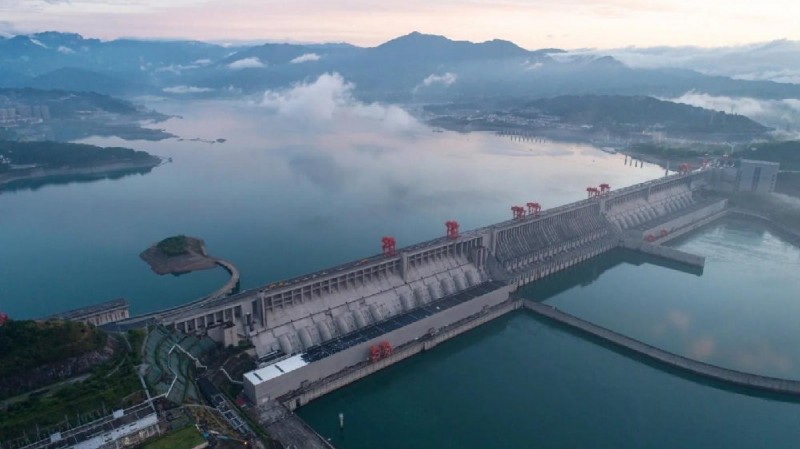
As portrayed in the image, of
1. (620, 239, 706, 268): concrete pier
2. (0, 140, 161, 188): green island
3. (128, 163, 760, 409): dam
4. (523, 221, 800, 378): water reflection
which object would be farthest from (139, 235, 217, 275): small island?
(0, 140, 161, 188): green island

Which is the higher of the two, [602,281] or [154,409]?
[154,409]

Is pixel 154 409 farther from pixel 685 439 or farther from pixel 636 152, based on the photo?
pixel 636 152

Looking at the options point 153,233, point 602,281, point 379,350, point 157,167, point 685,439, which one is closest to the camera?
point 685,439

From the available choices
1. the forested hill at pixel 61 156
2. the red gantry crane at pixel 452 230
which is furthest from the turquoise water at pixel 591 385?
the forested hill at pixel 61 156

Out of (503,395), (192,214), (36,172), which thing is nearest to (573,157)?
(192,214)

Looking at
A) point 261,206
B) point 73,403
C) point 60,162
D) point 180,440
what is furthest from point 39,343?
point 60,162

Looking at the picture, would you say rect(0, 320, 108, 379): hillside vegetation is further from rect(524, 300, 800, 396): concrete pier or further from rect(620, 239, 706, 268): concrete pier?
rect(620, 239, 706, 268): concrete pier
